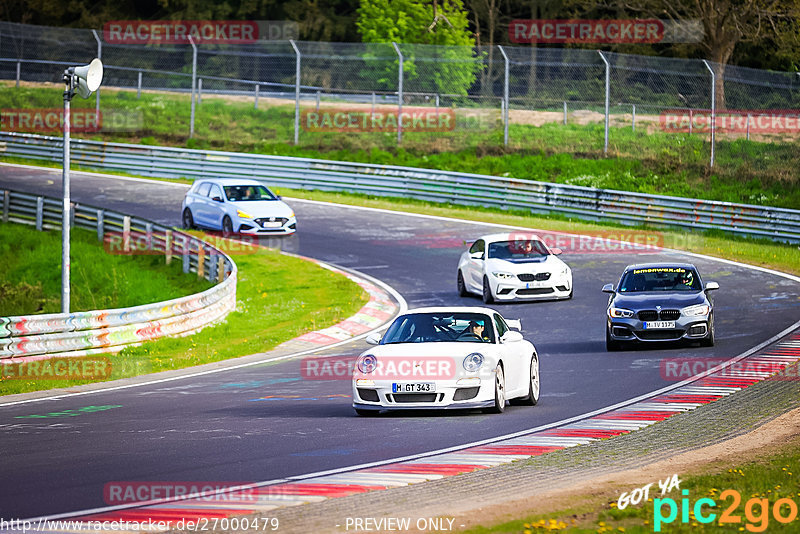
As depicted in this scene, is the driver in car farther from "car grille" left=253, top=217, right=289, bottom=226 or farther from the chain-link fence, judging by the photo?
the chain-link fence

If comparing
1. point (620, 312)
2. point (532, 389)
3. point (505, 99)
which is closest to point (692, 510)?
point (532, 389)

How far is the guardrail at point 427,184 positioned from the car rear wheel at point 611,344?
14.1 m

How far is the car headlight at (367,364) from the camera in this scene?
13.0 meters

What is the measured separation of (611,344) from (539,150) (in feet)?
75.5

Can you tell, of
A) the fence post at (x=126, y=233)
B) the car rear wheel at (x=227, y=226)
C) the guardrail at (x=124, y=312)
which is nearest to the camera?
the guardrail at (x=124, y=312)

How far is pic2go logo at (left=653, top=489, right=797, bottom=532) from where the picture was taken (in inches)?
299

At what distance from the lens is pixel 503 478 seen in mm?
9523

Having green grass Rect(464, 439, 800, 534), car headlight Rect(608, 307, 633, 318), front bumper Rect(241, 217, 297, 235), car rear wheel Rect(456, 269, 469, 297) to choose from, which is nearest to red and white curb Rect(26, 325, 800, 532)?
green grass Rect(464, 439, 800, 534)

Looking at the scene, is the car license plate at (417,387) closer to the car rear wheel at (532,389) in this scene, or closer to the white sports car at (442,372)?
the white sports car at (442,372)

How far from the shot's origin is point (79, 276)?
30.3 meters

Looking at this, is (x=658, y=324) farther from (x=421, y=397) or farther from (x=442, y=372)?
(x=421, y=397)

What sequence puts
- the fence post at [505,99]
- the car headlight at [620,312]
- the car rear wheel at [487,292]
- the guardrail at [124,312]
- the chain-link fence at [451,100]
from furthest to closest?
the fence post at [505,99] < the chain-link fence at [451,100] < the car rear wheel at [487,292] < the car headlight at [620,312] < the guardrail at [124,312]

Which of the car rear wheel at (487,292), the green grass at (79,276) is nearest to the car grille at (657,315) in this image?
the car rear wheel at (487,292)

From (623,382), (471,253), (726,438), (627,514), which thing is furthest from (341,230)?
(627,514)
